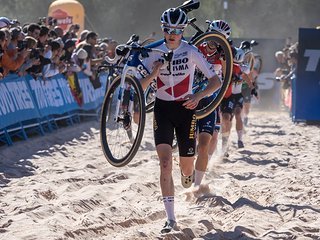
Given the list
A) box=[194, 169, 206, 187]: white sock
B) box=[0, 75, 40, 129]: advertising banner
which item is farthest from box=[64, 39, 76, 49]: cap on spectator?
box=[194, 169, 206, 187]: white sock

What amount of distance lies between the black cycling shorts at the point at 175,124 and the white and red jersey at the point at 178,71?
83 mm

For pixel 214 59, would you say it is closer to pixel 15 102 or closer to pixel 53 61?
pixel 15 102

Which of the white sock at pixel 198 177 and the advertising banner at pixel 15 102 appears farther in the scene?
the advertising banner at pixel 15 102

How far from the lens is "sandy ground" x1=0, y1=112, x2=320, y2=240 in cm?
665

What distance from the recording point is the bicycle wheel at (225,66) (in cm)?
791

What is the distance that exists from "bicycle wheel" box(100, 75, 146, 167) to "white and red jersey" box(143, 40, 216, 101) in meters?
0.27

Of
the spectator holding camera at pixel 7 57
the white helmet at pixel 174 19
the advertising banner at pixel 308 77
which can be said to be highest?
the white helmet at pixel 174 19

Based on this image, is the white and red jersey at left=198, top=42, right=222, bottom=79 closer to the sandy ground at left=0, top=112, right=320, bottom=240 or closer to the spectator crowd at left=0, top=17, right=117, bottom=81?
the sandy ground at left=0, top=112, right=320, bottom=240

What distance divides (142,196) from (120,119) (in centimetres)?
195

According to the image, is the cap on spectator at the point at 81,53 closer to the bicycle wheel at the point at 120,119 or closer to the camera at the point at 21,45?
the camera at the point at 21,45

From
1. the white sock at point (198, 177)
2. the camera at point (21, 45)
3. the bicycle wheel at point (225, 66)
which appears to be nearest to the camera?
the bicycle wheel at point (225, 66)

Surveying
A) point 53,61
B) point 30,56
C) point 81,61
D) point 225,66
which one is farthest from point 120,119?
point 81,61

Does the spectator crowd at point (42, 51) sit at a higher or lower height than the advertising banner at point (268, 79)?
higher

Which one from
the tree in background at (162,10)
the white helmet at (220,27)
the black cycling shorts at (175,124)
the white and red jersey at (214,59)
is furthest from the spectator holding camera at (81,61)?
the tree in background at (162,10)
